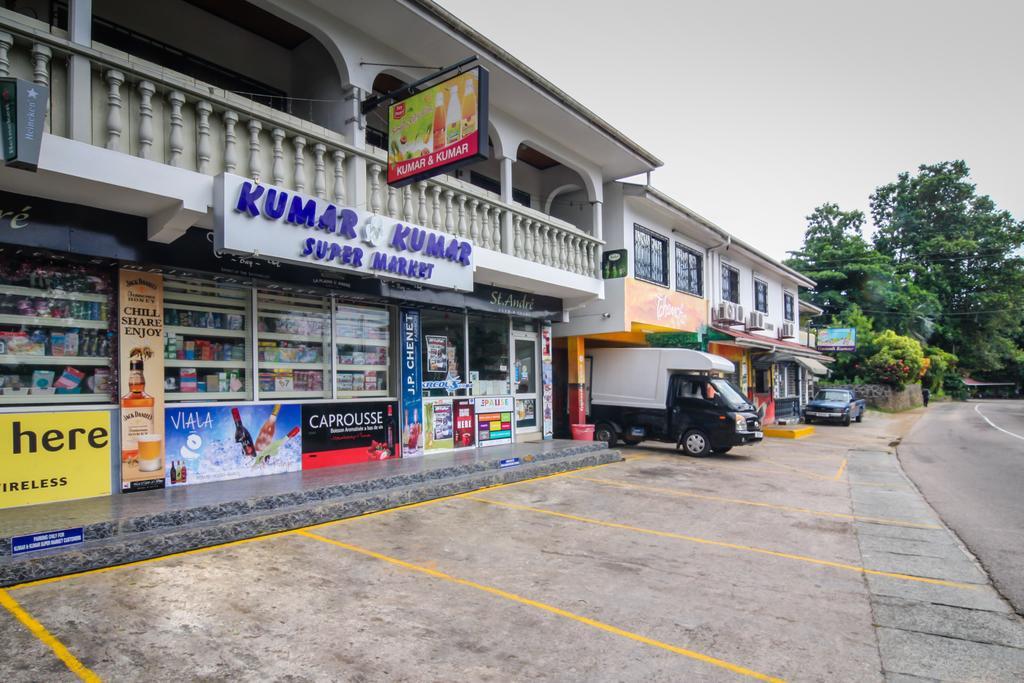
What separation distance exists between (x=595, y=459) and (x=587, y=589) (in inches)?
279

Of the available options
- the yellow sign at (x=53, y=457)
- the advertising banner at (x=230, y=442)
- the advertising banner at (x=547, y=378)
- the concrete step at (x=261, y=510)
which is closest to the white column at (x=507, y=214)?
the advertising banner at (x=547, y=378)

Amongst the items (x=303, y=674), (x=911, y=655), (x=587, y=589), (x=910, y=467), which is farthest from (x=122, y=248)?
(x=910, y=467)

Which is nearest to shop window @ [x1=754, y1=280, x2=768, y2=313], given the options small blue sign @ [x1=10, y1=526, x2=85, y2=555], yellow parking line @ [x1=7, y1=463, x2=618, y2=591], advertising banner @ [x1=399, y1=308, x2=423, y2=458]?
advertising banner @ [x1=399, y1=308, x2=423, y2=458]

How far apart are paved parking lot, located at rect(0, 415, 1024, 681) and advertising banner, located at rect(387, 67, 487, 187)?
15.1 ft

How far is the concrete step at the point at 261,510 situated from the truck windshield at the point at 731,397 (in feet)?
18.2

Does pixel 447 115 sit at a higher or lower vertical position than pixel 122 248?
higher

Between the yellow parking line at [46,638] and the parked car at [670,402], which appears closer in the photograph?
the yellow parking line at [46,638]

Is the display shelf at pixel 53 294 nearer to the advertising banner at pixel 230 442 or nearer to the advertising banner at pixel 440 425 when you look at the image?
the advertising banner at pixel 230 442

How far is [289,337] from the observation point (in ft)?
29.5

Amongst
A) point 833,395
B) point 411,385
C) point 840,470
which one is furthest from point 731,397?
point 833,395

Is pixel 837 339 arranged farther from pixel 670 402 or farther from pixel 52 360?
pixel 52 360

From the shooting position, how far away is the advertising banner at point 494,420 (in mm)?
12375

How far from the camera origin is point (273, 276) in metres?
8.20

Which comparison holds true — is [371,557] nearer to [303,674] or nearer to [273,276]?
[303,674]
